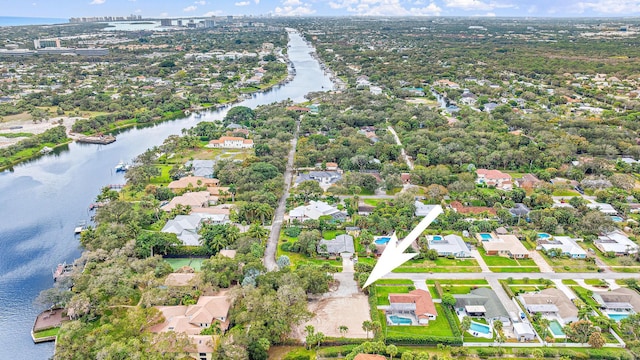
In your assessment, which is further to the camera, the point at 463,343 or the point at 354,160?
the point at 354,160

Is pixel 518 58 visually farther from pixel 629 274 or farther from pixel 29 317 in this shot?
pixel 29 317

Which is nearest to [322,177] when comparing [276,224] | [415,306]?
[276,224]

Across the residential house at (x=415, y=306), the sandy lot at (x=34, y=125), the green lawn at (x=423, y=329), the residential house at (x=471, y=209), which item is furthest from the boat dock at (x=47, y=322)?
the sandy lot at (x=34, y=125)

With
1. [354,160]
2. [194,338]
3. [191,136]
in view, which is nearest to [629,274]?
[354,160]

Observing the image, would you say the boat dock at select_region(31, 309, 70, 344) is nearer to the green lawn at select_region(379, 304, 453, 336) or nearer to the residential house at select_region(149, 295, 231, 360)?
the residential house at select_region(149, 295, 231, 360)

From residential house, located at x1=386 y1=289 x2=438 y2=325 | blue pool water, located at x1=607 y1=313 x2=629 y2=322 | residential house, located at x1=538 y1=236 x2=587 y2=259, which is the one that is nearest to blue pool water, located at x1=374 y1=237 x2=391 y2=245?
residential house, located at x1=386 y1=289 x2=438 y2=325

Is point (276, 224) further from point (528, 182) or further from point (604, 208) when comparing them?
point (604, 208)
